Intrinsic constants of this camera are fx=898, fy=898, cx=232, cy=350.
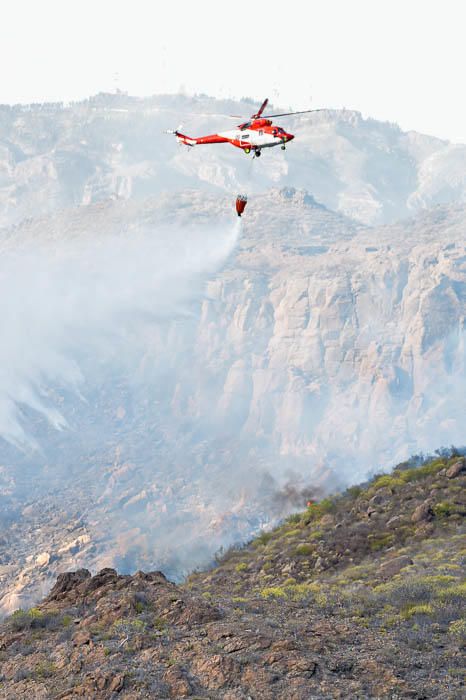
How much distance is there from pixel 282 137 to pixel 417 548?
3233cm

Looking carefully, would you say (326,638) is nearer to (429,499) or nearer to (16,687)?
(16,687)

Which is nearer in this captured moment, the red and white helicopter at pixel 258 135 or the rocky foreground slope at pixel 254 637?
the rocky foreground slope at pixel 254 637

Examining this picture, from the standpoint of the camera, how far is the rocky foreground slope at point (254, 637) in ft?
113

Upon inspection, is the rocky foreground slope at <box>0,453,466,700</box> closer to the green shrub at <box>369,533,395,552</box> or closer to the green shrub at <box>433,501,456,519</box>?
the green shrub at <box>369,533,395,552</box>

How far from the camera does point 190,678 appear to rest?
35125 millimetres

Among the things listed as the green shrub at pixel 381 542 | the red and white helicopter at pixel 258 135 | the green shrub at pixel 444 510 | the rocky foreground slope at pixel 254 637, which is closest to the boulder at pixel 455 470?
the green shrub at pixel 444 510

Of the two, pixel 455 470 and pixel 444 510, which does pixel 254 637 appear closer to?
pixel 444 510

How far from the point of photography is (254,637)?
3825 centimetres

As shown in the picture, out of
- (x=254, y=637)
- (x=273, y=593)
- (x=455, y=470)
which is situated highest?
(x=254, y=637)

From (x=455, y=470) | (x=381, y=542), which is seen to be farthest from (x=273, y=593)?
(x=455, y=470)

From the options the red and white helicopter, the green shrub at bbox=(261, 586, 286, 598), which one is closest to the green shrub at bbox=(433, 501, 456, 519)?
the green shrub at bbox=(261, 586, 286, 598)

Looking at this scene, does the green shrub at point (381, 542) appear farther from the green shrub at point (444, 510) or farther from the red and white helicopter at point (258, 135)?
the red and white helicopter at point (258, 135)


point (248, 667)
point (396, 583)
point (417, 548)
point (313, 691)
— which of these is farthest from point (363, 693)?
point (417, 548)

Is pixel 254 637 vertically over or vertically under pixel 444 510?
over
